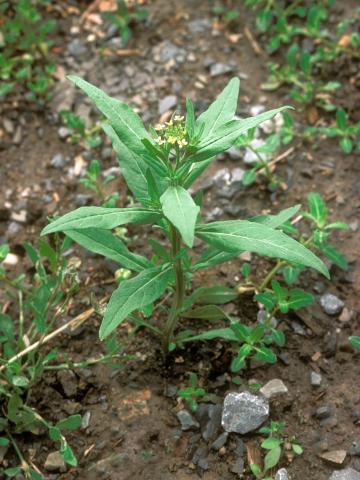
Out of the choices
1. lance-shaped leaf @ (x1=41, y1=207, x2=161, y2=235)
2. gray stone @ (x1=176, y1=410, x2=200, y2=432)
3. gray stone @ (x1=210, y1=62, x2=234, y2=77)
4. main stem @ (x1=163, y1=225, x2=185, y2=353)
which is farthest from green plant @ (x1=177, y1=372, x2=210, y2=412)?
gray stone @ (x1=210, y1=62, x2=234, y2=77)

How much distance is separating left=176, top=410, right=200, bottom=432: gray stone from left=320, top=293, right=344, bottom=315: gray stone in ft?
3.05

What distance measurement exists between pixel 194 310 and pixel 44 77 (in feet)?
7.29

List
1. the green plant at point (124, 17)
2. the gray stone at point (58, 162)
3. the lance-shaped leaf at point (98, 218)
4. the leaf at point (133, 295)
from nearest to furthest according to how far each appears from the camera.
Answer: the lance-shaped leaf at point (98, 218)
the leaf at point (133, 295)
the gray stone at point (58, 162)
the green plant at point (124, 17)

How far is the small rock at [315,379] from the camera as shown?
3.12 meters

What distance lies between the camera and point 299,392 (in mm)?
3111

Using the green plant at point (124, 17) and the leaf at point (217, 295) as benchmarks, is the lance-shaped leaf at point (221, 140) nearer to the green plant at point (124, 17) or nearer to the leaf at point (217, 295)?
the leaf at point (217, 295)

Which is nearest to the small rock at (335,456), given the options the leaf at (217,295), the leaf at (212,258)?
the leaf at (217,295)

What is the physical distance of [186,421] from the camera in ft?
9.95

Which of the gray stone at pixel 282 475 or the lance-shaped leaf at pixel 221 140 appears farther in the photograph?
the gray stone at pixel 282 475

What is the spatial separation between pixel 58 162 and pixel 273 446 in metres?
2.30

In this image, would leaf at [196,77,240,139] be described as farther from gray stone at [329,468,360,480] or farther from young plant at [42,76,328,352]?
gray stone at [329,468,360,480]

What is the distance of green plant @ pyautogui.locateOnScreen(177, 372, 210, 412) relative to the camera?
3.01 meters

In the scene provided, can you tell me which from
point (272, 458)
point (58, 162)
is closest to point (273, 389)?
point (272, 458)

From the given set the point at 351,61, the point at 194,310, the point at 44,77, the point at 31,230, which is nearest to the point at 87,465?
the point at 194,310
